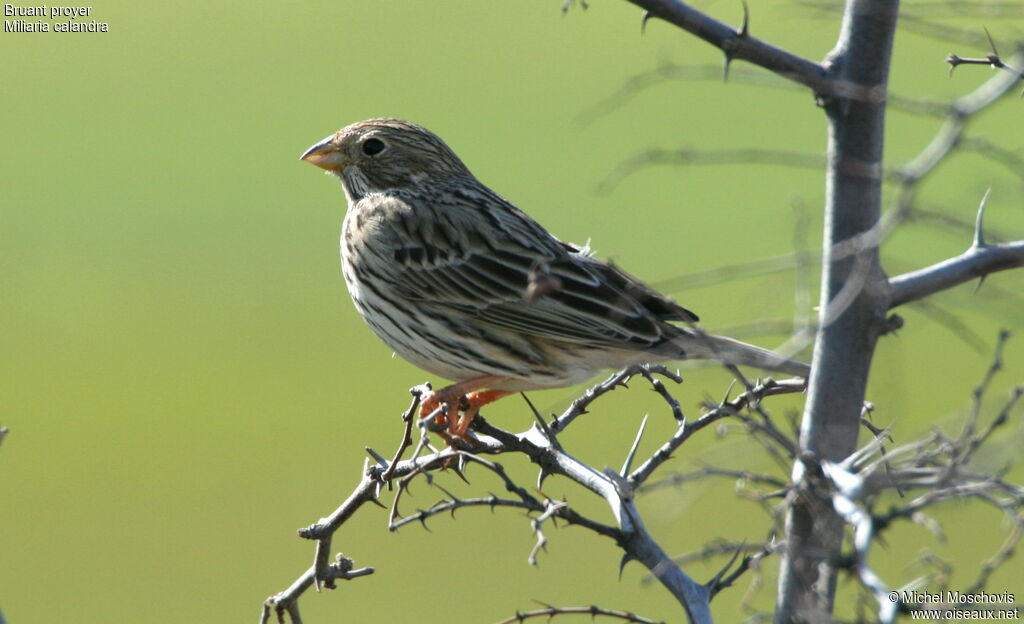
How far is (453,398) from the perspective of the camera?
5.35 metres

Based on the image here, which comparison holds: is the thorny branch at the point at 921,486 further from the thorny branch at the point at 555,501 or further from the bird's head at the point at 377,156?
the bird's head at the point at 377,156

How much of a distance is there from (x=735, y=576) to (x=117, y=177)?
2431 cm

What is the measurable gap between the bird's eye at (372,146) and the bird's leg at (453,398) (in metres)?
1.55

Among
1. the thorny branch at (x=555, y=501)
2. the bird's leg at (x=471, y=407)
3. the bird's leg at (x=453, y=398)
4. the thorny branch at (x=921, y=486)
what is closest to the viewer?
the thorny branch at (x=921, y=486)

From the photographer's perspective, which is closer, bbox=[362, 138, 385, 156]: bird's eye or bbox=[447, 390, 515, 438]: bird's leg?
bbox=[447, 390, 515, 438]: bird's leg

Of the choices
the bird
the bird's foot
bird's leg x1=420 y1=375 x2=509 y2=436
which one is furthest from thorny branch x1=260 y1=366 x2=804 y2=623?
the bird

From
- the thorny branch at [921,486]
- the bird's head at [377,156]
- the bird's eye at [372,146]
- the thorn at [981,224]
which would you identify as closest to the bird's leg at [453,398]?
the bird's head at [377,156]

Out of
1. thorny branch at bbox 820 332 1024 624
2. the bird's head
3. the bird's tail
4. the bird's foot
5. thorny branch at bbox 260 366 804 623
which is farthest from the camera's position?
the bird's head

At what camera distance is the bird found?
5277 millimetres

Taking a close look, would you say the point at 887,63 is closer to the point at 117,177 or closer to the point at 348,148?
the point at 348,148

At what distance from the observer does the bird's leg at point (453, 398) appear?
5184mm

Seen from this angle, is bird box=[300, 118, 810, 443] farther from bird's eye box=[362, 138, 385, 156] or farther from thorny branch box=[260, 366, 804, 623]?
thorny branch box=[260, 366, 804, 623]

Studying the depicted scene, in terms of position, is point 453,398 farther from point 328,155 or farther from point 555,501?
point 555,501

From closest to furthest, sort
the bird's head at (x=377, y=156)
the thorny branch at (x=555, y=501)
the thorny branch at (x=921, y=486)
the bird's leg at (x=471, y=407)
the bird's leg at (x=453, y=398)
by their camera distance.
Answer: the thorny branch at (x=921, y=486) → the thorny branch at (x=555, y=501) → the bird's leg at (x=471, y=407) → the bird's leg at (x=453, y=398) → the bird's head at (x=377, y=156)
